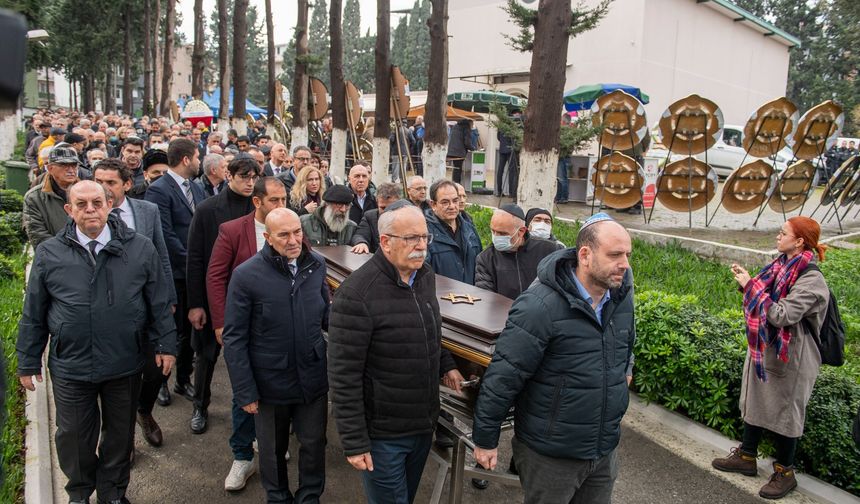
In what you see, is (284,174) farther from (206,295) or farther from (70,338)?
(70,338)

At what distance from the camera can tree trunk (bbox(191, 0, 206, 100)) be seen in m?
25.0

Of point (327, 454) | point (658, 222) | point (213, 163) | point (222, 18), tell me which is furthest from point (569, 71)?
point (327, 454)

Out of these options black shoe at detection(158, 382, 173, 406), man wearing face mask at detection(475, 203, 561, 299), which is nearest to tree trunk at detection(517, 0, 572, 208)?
man wearing face mask at detection(475, 203, 561, 299)

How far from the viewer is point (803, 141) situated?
10.1m

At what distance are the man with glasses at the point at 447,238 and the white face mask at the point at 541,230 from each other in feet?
1.61

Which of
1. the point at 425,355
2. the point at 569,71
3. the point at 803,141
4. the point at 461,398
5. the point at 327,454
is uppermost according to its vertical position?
the point at 569,71

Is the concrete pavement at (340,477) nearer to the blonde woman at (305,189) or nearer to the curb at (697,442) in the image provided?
the curb at (697,442)

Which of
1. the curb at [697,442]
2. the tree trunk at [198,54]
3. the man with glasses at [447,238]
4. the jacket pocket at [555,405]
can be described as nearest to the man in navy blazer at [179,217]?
the man with glasses at [447,238]

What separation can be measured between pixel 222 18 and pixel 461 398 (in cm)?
2321

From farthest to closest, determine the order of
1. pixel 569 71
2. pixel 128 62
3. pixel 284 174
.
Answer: pixel 128 62 → pixel 569 71 → pixel 284 174

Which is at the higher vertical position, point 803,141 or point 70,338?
point 803,141

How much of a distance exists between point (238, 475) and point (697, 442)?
3.31 m

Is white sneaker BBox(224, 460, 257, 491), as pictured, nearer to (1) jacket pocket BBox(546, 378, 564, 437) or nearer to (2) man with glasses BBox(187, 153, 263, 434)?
(2) man with glasses BBox(187, 153, 263, 434)

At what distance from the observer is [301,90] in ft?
59.4
